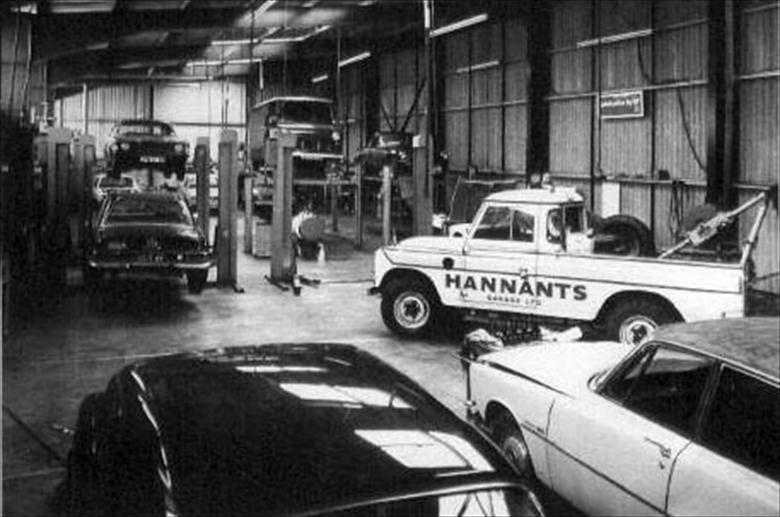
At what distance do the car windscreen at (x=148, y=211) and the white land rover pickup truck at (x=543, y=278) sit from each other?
3.71 meters

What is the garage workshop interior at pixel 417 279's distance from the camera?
9.84 ft

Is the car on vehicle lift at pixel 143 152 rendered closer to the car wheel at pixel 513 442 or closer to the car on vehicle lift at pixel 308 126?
the car on vehicle lift at pixel 308 126

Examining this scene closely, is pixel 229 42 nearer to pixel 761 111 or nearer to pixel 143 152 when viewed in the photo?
pixel 143 152

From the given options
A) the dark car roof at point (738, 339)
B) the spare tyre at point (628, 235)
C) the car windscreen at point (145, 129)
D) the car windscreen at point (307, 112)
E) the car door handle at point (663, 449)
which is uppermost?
the car windscreen at point (307, 112)

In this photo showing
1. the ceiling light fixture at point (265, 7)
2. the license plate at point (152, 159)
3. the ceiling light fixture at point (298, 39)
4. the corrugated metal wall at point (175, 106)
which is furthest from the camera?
the corrugated metal wall at point (175, 106)

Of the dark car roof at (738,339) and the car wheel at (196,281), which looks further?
the car wheel at (196,281)

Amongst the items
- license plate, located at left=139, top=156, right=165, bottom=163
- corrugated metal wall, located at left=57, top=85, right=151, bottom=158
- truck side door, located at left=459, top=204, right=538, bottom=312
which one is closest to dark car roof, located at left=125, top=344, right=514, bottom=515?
truck side door, located at left=459, top=204, right=538, bottom=312

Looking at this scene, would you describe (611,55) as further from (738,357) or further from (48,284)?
(738,357)

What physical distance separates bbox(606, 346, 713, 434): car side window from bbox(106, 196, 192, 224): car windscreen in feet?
29.1

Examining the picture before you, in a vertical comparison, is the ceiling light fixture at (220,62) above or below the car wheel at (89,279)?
above

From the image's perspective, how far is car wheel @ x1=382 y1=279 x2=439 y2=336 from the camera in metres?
9.38

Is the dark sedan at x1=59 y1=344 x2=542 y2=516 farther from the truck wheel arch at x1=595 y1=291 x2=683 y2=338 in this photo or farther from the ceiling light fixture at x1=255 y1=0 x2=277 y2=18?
the ceiling light fixture at x1=255 y1=0 x2=277 y2=18

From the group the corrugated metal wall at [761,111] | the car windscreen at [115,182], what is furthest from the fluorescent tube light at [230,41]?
the corrugated metal wall at [761,111]

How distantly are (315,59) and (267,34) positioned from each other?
26.4ft
